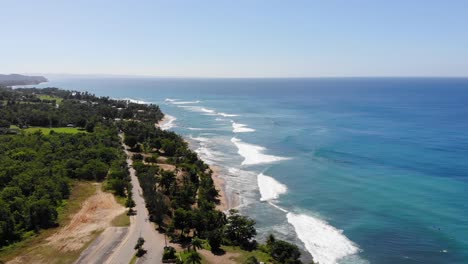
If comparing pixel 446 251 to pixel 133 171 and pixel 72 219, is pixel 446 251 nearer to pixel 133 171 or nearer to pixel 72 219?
pixel 72 219

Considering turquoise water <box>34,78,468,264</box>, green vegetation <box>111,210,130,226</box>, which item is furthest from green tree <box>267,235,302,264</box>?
green vegetation <box>111,210,130,226</box>

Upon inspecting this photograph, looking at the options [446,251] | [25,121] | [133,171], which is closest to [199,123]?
[25,121]

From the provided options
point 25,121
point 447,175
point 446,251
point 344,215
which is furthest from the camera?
point 25,121

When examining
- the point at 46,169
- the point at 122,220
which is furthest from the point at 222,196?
the point at 46,169

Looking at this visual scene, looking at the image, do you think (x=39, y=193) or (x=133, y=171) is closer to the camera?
(x=39, y=193)

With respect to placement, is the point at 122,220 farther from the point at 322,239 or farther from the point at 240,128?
the point at 240,128

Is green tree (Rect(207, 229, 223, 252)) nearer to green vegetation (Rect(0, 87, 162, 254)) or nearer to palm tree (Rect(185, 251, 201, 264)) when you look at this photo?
palm tree (Rect(185, 251, 201, 264))

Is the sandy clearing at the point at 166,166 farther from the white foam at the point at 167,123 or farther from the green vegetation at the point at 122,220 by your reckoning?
the white foam at the point at 167,123
